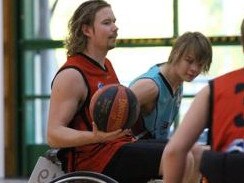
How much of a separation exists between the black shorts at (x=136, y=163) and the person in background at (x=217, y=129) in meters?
1.57

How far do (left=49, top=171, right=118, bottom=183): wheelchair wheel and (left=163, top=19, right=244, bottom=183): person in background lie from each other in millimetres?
1361

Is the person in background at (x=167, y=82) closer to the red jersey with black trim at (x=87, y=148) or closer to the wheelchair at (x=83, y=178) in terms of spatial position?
the red jersey with black trim at (x=87, y=148)

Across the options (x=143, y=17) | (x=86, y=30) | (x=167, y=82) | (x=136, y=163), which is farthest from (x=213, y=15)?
(x=136, y=163)

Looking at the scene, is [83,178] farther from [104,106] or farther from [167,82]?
[167,82]

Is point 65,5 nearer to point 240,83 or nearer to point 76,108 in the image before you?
point 76,108

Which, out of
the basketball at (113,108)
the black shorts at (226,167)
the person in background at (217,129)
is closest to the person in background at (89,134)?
the basketball at (113,108)

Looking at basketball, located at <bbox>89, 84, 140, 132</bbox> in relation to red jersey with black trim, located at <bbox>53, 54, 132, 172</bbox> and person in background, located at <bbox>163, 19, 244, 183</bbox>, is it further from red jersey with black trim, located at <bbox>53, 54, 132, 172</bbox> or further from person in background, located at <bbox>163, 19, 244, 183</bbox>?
person in background, located at <bbox>163, 19, 244, 183</bbox>

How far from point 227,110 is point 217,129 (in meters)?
0.08

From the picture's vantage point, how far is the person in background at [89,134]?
4.71 metres

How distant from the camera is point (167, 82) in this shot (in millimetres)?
5180

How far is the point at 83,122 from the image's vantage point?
4824 mm

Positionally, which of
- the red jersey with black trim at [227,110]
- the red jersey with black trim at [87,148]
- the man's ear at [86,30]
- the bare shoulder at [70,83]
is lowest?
the red jersey with black trim at [87,148]

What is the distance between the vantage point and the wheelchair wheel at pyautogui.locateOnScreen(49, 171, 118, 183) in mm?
4496

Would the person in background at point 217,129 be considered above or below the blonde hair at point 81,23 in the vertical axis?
below
